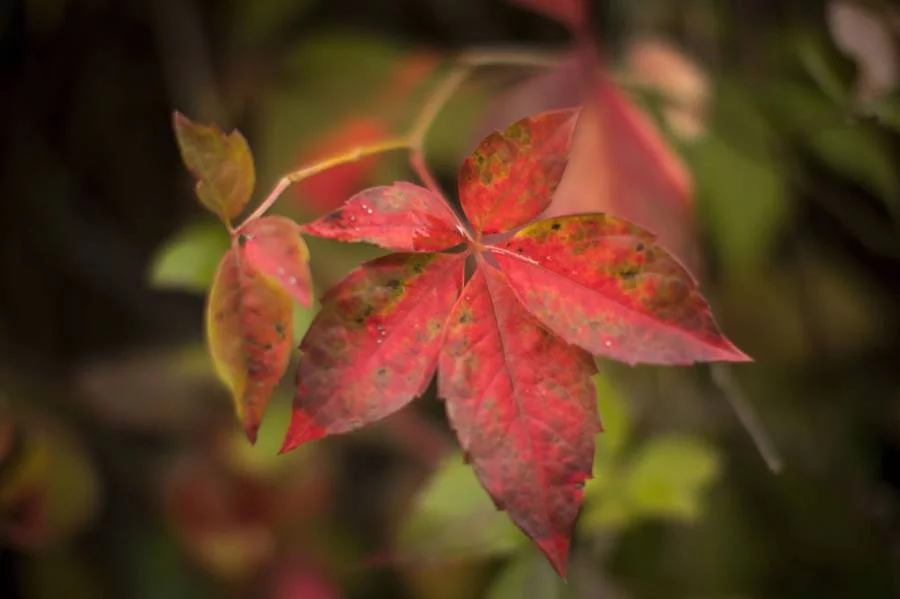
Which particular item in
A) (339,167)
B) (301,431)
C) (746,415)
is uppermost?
(301,431)

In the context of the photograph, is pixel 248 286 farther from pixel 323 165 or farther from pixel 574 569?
pixel 574 569

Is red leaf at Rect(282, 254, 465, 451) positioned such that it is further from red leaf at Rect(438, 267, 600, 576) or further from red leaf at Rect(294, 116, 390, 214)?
red leaf at Rect(294, 116, 390, 214)

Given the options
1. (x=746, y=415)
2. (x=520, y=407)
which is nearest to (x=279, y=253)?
(x=520, y=407)

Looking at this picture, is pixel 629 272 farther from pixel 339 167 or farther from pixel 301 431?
pixel 339 167

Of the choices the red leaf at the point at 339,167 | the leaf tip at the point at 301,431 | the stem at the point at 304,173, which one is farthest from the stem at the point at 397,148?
the red leaf at the point at 339,167

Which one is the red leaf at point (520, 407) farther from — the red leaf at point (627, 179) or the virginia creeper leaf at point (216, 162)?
the red leaf at point (627, 179)

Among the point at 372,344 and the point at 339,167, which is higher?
the point at 372,344
